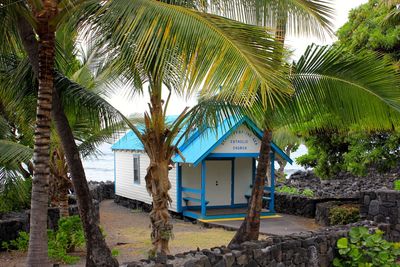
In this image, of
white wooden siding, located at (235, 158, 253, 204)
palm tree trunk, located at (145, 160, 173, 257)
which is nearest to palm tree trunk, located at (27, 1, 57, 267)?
palm tree trunk, located at (145, 160, 173, 257)

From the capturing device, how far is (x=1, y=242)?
1238cm

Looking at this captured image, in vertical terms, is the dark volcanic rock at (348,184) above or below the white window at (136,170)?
below

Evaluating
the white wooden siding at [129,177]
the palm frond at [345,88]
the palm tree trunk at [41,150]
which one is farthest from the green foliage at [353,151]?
the palm tree trunk at [41,150]

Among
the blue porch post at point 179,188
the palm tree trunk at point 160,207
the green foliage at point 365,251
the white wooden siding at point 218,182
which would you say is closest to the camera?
the green foliage at point 365,251

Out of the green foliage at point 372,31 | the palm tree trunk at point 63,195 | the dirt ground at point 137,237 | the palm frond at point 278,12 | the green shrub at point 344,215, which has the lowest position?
the dirt ground at point 137,237

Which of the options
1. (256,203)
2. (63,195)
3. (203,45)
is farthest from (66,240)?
(203,45)

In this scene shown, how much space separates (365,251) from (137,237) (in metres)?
7.60

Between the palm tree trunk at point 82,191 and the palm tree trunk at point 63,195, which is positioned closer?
the palm tree trunk at point 82,191

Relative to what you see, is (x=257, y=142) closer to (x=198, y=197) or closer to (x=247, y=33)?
(x=198, y=197)

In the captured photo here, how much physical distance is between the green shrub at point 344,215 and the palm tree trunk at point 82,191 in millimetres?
7316

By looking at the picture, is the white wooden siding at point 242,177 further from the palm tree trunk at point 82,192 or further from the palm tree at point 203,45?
the palm tree at point 203,45

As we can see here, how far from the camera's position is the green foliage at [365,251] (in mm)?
8414

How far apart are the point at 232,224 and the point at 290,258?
7365 millimetres

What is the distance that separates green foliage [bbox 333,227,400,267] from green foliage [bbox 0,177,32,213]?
24.2 ft
